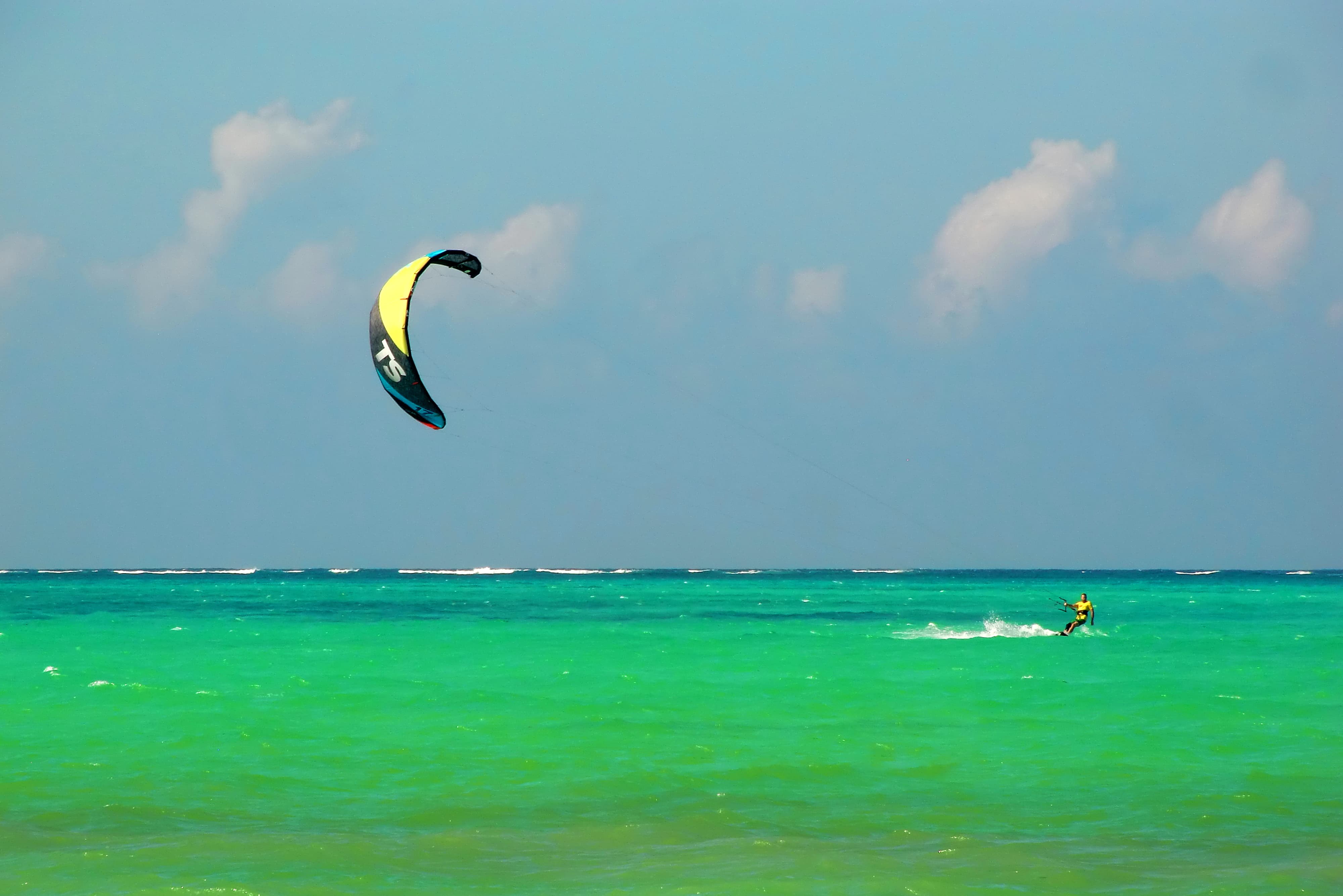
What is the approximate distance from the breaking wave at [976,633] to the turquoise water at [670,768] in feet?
12.1

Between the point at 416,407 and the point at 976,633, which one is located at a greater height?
the point at 416,407

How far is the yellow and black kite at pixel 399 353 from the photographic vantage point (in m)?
19.5

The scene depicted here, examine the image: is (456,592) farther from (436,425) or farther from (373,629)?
(436,425)

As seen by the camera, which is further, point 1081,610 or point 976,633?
point 976,633

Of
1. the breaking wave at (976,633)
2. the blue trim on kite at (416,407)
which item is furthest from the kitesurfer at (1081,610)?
the blue trim on kite at (416,407)

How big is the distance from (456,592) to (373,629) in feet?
139

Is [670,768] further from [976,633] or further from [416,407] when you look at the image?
[976,633]

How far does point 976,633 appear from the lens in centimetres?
3678

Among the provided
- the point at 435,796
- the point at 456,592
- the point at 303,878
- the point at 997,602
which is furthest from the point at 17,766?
the point at 456,592

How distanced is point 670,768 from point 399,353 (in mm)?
9013

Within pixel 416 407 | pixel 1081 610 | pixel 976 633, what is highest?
pixel 416 407

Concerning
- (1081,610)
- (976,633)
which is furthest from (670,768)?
(976,633)

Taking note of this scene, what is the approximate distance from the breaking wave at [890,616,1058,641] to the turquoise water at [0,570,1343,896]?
369 cm

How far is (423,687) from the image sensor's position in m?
21.1
